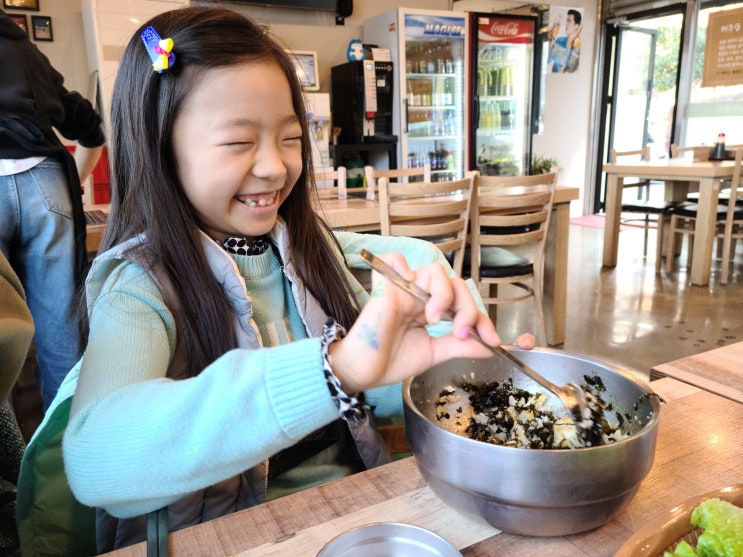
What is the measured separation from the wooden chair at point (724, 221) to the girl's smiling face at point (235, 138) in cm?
412

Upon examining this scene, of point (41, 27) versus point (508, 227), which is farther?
point (41, 27)

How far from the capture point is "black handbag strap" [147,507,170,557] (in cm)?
59

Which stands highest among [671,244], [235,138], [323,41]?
[323,41]

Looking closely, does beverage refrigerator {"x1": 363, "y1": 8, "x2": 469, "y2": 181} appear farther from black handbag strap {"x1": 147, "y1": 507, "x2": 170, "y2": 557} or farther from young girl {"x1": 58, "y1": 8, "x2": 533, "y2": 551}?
black handbag strap {"x1": 147, "y1": 507, "x2": 170, "y2": 557}

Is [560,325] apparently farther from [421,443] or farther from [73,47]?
[73,47]

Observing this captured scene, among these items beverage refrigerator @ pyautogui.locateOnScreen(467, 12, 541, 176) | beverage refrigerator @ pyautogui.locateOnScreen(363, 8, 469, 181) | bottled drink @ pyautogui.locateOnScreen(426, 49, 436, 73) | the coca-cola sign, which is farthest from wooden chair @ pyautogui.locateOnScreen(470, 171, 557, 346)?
the coca-cola sign

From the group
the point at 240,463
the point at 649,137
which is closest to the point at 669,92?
the point at 649,137

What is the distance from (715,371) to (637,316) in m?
2.83

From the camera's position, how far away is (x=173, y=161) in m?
0.91

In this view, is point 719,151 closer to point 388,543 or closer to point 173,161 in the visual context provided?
point 173,161

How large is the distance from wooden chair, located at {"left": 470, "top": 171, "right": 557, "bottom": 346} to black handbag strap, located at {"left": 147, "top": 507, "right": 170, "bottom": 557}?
2.24m

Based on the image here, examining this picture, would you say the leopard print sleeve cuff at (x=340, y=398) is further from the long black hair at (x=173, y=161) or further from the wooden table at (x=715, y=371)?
the wooden table at (x=715, y=371)

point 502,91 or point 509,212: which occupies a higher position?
point 502,91

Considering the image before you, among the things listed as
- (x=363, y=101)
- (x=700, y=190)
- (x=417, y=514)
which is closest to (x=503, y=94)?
(x=363, y=101)
